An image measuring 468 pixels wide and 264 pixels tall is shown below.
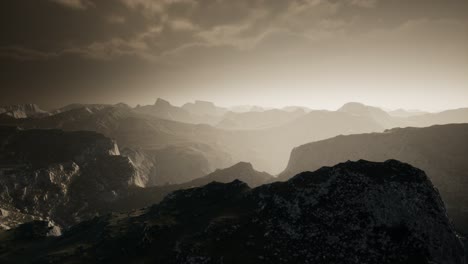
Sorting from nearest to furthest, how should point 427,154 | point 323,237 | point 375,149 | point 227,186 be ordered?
point 323,237 < point 227,186 < point 427,154 < point 375,149

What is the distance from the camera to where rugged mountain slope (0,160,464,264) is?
127 feet

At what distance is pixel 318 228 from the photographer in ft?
140

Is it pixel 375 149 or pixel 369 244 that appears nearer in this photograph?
pixel 369 244

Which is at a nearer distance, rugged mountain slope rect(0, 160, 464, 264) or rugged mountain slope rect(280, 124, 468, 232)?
rugged mountain slope rect(0, 160, 464, 264)

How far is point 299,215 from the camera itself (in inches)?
1812

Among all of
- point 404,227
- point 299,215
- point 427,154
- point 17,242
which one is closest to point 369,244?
point 404,227

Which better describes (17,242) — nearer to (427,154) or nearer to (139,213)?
(139,213)

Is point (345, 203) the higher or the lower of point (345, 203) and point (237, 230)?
the higher

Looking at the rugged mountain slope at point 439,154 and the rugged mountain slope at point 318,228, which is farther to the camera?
the rugged mountain slope at point 439,154

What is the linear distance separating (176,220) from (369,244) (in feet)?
131

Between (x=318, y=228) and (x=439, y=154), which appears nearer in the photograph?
(x=318, y=228)

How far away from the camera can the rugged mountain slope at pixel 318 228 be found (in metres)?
38.8

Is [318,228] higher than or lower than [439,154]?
higher

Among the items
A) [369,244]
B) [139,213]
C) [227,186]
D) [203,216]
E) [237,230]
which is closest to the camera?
[369,244]
